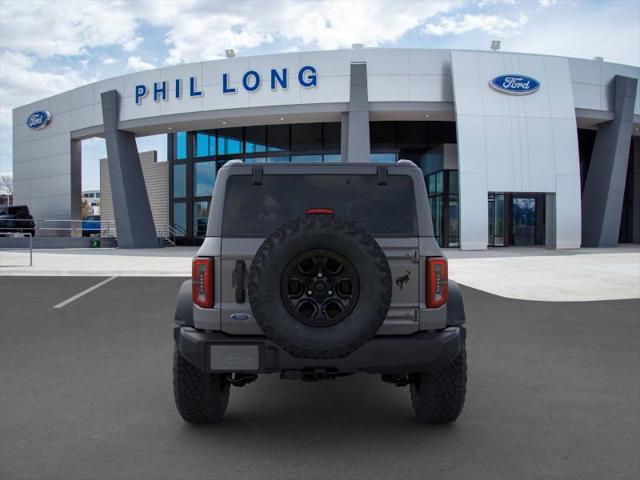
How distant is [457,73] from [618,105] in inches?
360

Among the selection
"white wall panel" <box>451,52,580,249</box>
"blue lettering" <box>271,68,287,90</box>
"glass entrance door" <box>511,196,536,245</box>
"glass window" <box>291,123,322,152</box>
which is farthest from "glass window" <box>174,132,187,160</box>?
"glass entrance door" <box>511,196,536,245</box>

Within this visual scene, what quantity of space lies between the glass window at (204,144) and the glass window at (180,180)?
5.26ft

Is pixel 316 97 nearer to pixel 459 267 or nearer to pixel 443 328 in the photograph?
pixel 459 267

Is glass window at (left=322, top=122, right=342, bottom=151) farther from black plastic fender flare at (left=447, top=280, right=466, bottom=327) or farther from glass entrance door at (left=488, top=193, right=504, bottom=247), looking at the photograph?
black plastic fender flare at (left=447, top=280, right=466, bottom=327)

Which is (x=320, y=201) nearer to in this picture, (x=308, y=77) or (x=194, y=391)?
(x=194, y=391)

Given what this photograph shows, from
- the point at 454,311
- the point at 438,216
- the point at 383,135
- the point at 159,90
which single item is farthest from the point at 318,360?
the point at 383,135

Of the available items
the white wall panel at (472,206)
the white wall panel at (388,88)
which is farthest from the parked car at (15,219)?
the white wall panel at (472,206)

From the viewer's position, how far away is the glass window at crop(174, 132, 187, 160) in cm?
3581

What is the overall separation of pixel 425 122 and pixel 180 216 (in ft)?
58.1

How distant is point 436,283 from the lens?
11.8 ft

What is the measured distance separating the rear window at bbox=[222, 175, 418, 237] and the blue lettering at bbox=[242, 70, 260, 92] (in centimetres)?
2283

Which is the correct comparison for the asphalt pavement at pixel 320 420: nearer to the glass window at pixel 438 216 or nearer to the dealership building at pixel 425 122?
the dealership building at pixel 425 122

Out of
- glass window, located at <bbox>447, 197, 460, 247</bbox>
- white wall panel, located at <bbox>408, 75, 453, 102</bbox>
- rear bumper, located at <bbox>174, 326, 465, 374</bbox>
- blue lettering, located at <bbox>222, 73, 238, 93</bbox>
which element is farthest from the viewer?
glass window, located at <bbox>447, 197, 460, 247</bbox>

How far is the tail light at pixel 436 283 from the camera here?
11.7 feet
